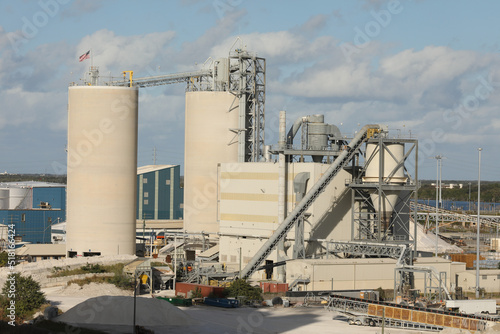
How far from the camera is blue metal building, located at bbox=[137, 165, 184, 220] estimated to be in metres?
121

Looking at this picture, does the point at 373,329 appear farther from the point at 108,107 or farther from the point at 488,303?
the point at 108,107

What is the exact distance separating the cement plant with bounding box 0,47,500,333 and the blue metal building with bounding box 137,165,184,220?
34.0 metres

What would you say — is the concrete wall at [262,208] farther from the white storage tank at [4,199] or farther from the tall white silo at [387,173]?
the white storage tank at [4,199]

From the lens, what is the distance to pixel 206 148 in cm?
8538

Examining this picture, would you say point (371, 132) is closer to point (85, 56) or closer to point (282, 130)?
point (282, 130)

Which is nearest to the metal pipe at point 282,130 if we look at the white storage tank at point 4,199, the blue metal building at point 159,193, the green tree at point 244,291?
the green tree at point 244,291

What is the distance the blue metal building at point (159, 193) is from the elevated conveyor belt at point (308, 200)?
53523 mm

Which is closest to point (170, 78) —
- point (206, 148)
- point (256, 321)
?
point (206, 148)

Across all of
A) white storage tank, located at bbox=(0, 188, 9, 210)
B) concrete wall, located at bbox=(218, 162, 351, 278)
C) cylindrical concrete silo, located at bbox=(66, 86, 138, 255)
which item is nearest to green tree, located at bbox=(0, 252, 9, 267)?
cylindrical concrete silo, located at bbox=(66, 86, 138, 255)

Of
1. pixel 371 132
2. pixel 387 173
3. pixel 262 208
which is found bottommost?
pixel 262 208

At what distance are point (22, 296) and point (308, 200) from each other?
24.7 meters

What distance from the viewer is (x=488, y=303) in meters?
55.9

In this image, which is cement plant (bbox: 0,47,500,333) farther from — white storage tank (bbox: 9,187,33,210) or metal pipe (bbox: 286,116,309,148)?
white storage tank (bbox: 9,187,33,210)

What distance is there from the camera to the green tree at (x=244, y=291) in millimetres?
60438
